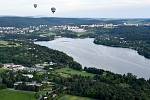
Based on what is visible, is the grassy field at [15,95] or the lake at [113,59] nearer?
the grassy field at [15,95]

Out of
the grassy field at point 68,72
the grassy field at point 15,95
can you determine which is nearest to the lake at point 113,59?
the grassy field at point 68,72

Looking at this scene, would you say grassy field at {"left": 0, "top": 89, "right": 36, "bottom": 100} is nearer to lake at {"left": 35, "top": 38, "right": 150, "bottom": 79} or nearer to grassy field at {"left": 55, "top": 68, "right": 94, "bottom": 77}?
grassy field at {"left": 55, "top": 68, "right": 94, "bottom": 77}

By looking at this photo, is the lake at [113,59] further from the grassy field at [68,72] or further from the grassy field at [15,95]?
the grassy field at [15,95]

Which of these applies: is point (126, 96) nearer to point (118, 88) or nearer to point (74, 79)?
point (118, 88)

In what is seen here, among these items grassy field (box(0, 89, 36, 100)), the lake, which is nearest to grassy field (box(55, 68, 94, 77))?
the lake

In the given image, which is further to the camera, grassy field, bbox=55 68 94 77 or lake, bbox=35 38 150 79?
lake, bbox=35 38 150 79

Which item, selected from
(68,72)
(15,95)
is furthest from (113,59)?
(15,95)

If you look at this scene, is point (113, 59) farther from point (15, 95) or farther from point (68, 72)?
point (15, 95)

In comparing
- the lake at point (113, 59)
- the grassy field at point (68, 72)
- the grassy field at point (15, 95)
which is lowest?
the lake at point (113, 59)
